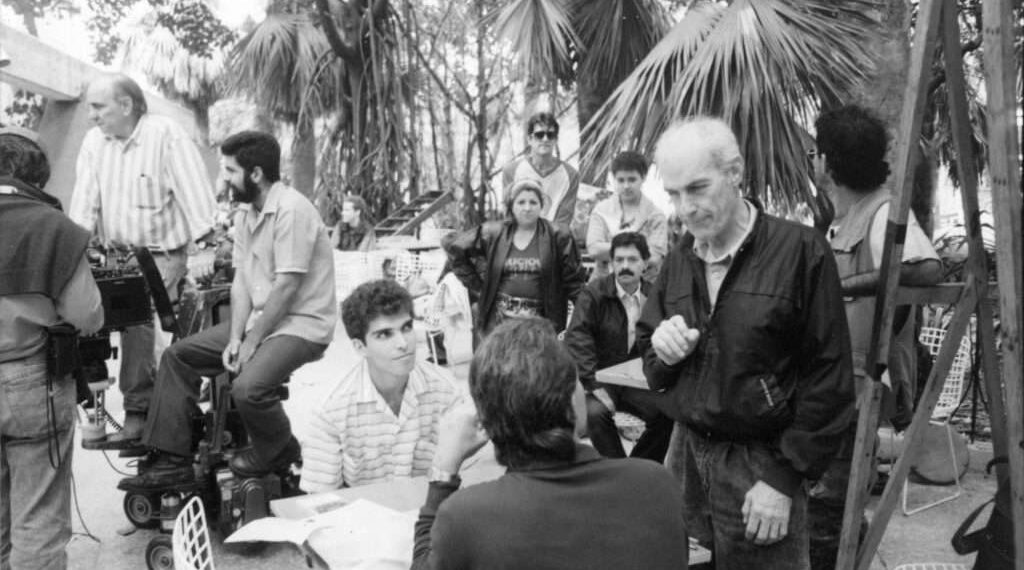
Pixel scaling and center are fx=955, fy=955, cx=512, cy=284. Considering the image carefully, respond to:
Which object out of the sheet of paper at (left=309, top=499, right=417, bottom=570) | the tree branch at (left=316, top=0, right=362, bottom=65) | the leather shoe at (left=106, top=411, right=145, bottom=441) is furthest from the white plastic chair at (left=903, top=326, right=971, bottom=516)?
the tree branch at (left=316, top=0, right=362, bottom=65)

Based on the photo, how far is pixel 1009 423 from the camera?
218 centimetres

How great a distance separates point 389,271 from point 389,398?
19.1 ft

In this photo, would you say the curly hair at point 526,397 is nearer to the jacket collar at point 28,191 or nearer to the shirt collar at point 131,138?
the jacket collar at point 28,191

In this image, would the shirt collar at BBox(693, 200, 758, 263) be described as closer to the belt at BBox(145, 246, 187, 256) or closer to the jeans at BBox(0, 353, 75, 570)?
the jeans at BBox(0, 353, 75, 570)

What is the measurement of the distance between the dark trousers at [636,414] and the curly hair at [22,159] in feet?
8.29

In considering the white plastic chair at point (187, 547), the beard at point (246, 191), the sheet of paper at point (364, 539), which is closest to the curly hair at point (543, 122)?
the beard at point (246, 191)

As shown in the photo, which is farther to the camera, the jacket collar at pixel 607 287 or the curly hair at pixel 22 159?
the jacket collar at pixel 607 287

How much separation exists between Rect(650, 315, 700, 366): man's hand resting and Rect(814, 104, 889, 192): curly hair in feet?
4.01

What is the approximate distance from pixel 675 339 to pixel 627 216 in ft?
12.2

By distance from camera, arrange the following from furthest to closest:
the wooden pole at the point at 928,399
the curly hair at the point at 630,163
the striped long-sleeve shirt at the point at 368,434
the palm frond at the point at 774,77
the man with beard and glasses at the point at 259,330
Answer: the curly hair at the point at 630,163, the palm frond at the point at 774,77, the man with beard and glasses at the point at 259,330, the striped long-sleeve shirt at the point at 368,434, the wooden pole at the point at 928,399

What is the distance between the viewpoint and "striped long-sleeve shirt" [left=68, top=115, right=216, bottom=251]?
4.78 metres

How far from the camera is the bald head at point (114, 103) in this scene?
4602mm

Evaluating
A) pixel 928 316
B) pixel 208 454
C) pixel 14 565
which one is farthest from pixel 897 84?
pixel 14 565

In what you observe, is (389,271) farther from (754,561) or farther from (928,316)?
(754,561)
